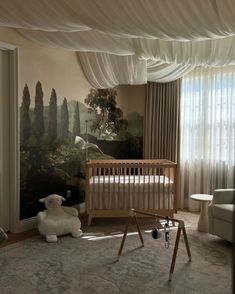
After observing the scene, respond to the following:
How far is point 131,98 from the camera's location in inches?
229

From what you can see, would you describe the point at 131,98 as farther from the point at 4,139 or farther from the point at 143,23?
the point at 143,23

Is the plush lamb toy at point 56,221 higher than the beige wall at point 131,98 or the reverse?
the reverse

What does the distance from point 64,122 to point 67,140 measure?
27 centimetres

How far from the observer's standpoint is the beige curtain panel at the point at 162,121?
5355 mm

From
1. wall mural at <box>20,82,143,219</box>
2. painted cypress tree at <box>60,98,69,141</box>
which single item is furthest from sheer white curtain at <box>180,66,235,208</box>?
painted cypress tree at <box>60,98,69,141</box>

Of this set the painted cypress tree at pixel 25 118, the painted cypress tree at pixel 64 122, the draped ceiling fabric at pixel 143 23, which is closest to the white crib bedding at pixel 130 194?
the painted cypress tree at pixel 64 122

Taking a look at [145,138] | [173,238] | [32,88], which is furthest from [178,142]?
[32,88]

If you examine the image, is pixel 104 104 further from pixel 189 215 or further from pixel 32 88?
pixel 189 215

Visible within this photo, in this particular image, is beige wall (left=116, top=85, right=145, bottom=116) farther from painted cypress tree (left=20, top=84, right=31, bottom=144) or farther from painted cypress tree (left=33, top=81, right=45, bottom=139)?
painted cypress tree (left=20, top=84, right=31, bottom=144)

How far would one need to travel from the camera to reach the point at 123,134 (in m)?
5.73

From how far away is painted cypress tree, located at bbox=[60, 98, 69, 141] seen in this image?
4.59m

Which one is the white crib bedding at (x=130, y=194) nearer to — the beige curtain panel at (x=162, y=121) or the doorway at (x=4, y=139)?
the doorway at (x=4, y=139)

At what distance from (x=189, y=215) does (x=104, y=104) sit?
2.22 m

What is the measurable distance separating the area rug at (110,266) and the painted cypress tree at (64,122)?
1.47 m
